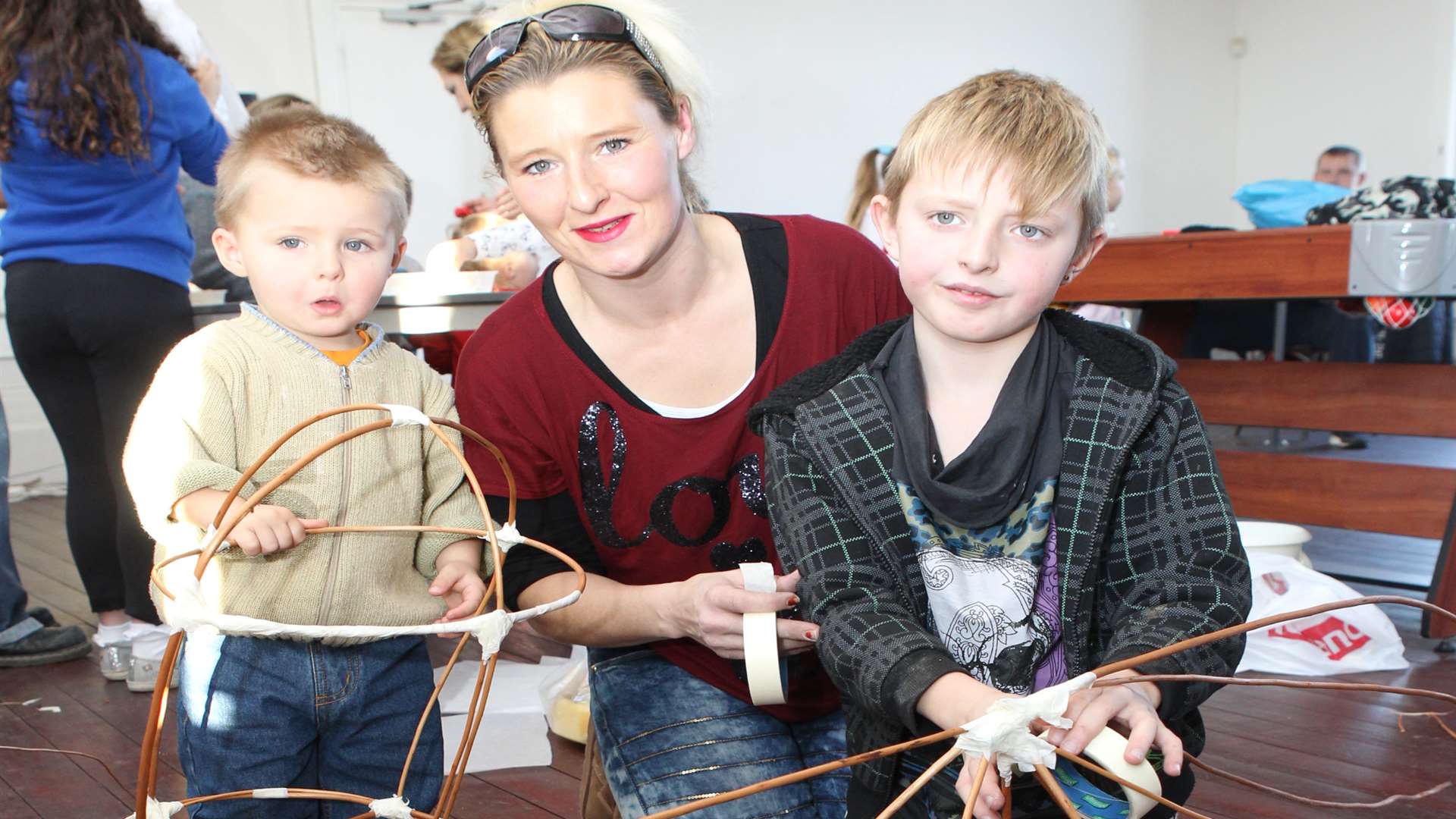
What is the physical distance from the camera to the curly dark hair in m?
2.11

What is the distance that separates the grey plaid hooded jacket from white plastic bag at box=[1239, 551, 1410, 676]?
5.13 ft

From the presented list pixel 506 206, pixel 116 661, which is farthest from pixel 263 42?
pixel 116 661

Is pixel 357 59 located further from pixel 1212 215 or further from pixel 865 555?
pixel 1212 215

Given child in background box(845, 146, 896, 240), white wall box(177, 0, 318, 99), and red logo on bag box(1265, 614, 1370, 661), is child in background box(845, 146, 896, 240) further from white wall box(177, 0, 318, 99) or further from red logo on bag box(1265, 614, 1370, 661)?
white wall box(177, 0, 318, 99)

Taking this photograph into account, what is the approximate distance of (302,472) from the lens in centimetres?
122

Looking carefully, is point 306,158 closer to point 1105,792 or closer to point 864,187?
point 1105,792

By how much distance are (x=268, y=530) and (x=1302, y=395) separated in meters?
3.10

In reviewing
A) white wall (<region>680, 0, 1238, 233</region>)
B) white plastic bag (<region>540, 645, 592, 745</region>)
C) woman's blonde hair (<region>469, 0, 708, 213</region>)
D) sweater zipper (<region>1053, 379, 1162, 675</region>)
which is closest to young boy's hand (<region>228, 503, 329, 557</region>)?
woman's blonde hair (<region>469, 0, 708, 213</region>)

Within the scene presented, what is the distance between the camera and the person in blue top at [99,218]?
2125mm

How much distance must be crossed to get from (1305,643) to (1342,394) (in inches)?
43.3

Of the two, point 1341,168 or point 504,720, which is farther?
point 1341,168

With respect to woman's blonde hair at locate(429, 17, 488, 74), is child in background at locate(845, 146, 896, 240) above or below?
below

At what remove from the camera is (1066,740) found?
0.77 m

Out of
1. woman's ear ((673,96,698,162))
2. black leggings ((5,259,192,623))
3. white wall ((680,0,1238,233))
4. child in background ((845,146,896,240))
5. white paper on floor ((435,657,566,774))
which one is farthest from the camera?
white wall ((680,0,1238,233))
